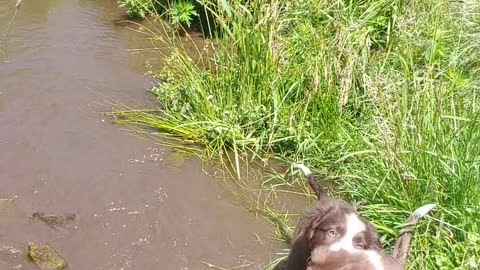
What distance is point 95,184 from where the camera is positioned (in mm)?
4582

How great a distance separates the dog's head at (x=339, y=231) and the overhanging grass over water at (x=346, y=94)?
865 mm

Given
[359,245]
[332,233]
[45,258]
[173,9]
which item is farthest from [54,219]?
[173,9]

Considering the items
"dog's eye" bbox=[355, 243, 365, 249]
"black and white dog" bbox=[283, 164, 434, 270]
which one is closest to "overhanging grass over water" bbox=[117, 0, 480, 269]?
"black and white dog" bbox=[283, 164, 434, 270]

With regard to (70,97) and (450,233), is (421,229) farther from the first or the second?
(70,97)

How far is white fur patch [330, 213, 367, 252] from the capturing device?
9.84ft

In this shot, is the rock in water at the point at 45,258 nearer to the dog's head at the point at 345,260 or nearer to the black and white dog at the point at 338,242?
the black and white dog at the point at 338,242

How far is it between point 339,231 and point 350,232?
5 cm

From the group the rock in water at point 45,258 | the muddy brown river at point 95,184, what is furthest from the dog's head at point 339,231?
the rock in water at point 45,258

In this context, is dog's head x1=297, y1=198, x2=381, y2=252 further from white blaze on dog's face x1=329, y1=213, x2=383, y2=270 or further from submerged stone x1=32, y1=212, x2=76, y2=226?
submerged stone x1=32, y1=212, x2=76, y2=226

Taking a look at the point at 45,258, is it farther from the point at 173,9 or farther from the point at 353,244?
the point at 173,9

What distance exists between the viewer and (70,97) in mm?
5598

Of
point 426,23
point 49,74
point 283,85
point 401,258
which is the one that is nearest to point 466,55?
point 426,23

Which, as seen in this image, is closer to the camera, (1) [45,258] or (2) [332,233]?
(2) [332,233]

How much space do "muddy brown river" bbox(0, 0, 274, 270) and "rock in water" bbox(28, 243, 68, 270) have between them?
5cm
